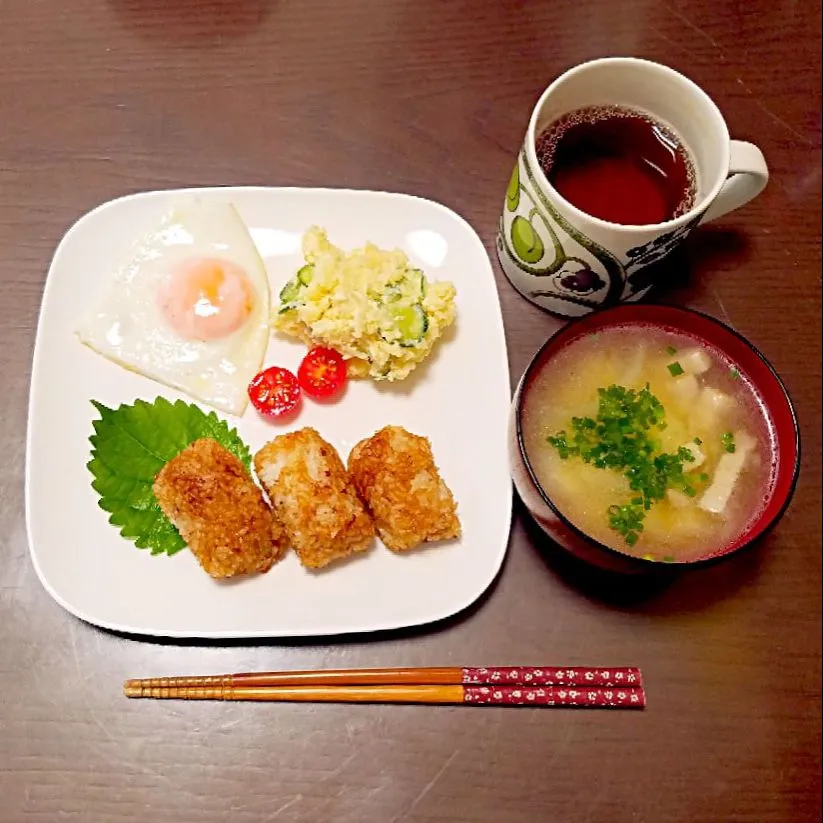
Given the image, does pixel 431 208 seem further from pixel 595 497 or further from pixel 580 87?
pixel 595 497

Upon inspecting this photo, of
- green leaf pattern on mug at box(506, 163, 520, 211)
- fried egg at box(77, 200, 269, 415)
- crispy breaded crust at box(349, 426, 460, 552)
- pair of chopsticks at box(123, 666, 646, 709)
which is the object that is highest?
green leaf pattern on mug at box(506, 163, 520, 211)

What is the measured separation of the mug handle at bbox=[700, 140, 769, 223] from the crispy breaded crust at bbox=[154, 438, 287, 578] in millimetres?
1173

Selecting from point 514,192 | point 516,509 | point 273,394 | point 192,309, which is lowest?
point 516,509

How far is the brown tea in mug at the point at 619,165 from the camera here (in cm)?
207

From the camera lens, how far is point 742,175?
6.57ft

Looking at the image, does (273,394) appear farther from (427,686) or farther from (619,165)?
(619,165)

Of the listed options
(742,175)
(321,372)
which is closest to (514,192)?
(742,175)

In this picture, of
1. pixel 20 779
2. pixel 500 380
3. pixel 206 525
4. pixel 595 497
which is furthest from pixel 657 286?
pixel 20 779

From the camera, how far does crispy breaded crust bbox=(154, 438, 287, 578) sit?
186 centimetres

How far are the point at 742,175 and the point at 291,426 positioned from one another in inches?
45.3

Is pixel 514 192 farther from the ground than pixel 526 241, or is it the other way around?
pixel 514 192

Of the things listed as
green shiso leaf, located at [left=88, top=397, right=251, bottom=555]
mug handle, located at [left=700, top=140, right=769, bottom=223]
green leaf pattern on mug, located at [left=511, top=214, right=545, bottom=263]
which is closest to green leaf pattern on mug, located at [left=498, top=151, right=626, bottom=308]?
green leaf pattern on mug, located at [left=511, top=214, right=545, bottom=263]

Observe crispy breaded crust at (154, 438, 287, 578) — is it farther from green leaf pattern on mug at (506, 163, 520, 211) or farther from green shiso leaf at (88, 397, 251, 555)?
green leaf pattern on mug at (506, 163, 520, 211)

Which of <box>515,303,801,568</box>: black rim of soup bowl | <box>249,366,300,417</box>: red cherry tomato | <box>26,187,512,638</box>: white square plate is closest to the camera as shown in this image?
<box>515,303,801,568</box>: black rim of soup bowl
